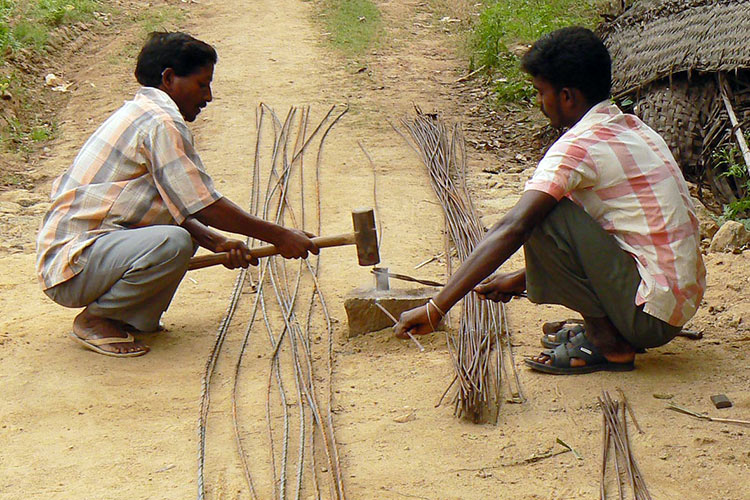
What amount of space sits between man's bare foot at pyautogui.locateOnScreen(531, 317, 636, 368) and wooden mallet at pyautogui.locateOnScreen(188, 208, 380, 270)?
934 millimetres

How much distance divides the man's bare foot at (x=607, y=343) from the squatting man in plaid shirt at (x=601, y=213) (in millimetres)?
78

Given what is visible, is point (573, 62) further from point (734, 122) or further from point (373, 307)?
point (734, 122)

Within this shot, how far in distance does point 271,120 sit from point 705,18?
136 inches

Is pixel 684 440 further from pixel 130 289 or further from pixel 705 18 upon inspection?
pixel 705 18

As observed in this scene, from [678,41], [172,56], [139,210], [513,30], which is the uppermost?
[513,30]

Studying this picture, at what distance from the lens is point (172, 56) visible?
345 cm

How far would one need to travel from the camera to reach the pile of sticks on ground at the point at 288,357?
258 cm

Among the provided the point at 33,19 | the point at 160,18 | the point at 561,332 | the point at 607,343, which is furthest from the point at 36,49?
the point at 607,343

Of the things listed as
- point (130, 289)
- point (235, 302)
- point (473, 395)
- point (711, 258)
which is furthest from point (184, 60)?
point (711, 258)

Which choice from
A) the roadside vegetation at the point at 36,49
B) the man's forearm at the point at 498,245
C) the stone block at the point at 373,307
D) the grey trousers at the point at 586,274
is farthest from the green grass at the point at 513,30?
the man's forearm at the point at 498,245

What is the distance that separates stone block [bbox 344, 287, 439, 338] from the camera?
12.2 feet

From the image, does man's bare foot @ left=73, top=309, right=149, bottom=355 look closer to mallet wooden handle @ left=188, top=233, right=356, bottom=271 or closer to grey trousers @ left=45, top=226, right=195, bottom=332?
grey trousers @ left=45, top=226, right=195, bottom=332

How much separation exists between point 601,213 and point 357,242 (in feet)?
3.50

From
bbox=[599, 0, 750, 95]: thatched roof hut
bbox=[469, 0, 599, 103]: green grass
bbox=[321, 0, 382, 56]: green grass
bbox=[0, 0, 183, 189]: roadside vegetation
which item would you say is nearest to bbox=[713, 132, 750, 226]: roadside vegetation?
bbox=[599, 0, 750, 95]: thatched roof hut
